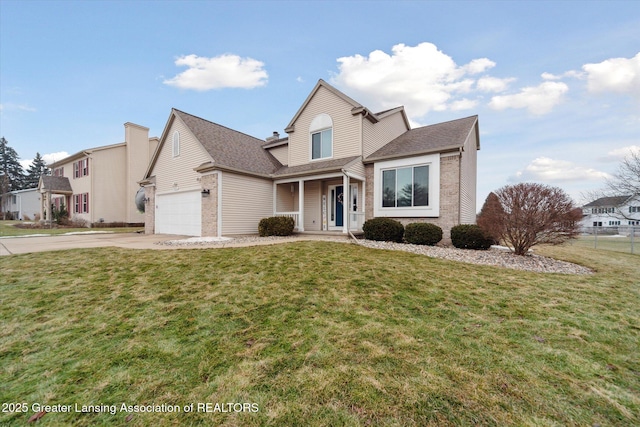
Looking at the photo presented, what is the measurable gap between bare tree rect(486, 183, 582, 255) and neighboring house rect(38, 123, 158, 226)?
26.0m

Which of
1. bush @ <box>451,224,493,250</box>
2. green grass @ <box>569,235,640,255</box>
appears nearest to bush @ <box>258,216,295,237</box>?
bush @ <box>451,224,493,250</box>

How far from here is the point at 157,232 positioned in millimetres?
16266

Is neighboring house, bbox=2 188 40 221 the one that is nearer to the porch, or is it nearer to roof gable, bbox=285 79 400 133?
the porch

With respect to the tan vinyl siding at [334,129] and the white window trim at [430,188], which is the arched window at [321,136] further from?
the white window trim at [430,188]

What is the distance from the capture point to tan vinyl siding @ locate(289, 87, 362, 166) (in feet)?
43.2

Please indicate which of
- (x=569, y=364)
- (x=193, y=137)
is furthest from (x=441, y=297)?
(x=193, y=137)

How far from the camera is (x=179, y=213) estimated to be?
15.0 m

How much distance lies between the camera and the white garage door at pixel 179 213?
45.8 feet

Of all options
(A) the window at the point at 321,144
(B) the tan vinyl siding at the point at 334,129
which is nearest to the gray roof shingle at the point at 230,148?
(B) the tan vinyl siding at the point at 334,129

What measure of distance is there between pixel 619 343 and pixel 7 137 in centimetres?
8388

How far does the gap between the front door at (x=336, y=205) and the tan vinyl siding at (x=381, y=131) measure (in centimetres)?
242

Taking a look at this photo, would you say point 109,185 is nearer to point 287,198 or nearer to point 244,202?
point 244,202

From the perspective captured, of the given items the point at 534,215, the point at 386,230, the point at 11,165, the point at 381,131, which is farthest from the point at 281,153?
the point at 11,165

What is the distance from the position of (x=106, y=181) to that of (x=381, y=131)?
23772mm
